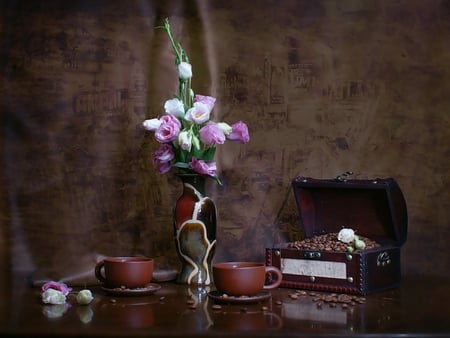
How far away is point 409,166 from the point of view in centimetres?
200

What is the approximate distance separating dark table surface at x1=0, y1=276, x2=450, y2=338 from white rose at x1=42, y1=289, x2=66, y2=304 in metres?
0.02

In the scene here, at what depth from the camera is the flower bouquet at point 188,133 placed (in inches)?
71.6

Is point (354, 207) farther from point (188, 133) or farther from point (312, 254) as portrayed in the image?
point (188, 133)

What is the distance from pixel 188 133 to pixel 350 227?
0.48 metres

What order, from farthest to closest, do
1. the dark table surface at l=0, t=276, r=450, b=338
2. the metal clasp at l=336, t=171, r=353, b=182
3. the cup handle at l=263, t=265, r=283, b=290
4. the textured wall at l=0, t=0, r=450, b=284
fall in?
the textured wall at l=0, t=0, r=450, b=284 < the metal clasp at l=336, t=171, r=353, b=182 < the cup handle at l=263, t=265, r=283, b=290 < the dark table surface at l=0, t=276, r=450, b=338

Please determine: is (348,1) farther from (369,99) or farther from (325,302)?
(325,302)

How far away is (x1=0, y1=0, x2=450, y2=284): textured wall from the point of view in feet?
6.64

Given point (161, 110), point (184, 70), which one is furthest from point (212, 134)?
point (161, 110)

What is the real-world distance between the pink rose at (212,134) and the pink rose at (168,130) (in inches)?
2.4

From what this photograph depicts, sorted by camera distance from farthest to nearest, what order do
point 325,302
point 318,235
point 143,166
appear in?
point 143,166 < point 318,235 < point 325,302

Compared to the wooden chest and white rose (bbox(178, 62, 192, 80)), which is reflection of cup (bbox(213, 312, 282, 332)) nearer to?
the wooden chest

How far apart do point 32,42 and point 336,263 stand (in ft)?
3.32

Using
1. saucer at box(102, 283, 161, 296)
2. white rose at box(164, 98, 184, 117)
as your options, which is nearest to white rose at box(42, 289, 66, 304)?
saucer at box(102, 283, 161, 296)

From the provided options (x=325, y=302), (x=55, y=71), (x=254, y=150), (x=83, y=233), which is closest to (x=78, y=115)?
(x=55, y=71)
